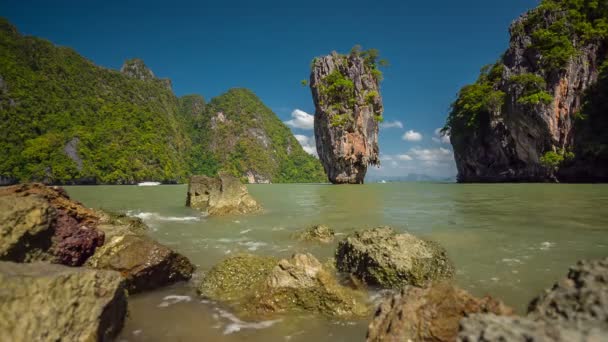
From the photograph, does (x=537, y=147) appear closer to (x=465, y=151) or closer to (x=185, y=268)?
(x=465, y=151)

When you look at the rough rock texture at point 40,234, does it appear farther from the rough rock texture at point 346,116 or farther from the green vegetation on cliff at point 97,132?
the green vegetation on cliff at point 97,132

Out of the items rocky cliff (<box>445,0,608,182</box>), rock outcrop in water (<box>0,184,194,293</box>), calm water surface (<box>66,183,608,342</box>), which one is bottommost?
calm water surface (<box>66,183,608,342</box>)

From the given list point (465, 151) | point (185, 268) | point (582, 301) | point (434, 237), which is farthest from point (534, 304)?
point (465, 151)

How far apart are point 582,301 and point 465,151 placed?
5188 centimetres

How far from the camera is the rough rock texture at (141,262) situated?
408cm

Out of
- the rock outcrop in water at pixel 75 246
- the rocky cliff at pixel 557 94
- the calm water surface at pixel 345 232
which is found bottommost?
the calm water surface at pixel 345 232

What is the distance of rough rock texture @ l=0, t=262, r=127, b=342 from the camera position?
202cm

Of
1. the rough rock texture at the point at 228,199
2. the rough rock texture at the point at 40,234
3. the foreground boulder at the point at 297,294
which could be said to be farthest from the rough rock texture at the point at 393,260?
the rough rock texture at the point at 228,199

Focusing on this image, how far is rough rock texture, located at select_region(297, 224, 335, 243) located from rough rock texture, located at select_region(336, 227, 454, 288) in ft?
6.50

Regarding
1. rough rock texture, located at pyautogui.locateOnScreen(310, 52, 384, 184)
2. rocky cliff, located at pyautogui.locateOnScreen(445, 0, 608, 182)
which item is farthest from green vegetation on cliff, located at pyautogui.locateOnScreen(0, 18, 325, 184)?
rocky cliff, located at pyautogui.locateOnScreen(445, 0, 608, 182)

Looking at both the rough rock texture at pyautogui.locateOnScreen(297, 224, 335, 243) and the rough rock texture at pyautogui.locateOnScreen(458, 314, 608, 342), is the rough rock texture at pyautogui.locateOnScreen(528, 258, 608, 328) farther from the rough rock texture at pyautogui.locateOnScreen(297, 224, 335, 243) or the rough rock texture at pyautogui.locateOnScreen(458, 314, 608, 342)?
the rough rock texture at pyautogui.locateOnScreen(297, 224, 335, 243)

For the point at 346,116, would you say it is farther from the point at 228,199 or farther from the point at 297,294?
the point at 297,294

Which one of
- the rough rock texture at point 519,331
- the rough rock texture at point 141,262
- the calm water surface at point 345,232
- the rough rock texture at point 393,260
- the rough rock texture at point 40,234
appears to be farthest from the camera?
the rough rock texture at point 393,260

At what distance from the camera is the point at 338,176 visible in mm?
46094
